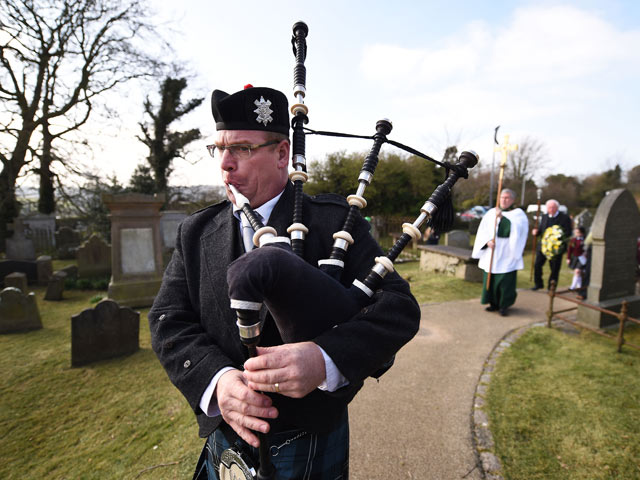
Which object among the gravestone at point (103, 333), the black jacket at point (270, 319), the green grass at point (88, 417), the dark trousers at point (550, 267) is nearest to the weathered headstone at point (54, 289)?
the green grass at point (88, 417)

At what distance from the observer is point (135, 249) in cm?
722

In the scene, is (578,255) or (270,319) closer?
(270,319)

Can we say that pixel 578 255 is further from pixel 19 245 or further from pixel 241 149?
pixel 19 245

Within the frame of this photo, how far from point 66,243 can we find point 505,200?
15674mm

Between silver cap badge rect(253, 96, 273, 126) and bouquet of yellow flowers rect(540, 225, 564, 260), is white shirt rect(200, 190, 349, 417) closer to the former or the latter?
silver cap badge rect(253, 96, 273, 126)

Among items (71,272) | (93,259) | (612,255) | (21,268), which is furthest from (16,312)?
(612,255)

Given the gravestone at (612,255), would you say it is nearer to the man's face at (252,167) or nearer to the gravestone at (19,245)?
the man's face at (252,167)

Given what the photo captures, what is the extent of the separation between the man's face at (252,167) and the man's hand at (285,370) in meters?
0.64

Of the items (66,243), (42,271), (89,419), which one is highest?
(66,243)

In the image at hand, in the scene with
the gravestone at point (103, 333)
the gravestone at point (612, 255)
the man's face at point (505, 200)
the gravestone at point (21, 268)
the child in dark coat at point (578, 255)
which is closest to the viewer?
the gravestone at point (103, 333)

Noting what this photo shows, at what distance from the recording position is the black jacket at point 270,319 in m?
1.12

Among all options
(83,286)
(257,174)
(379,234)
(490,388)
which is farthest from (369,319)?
(379,234)

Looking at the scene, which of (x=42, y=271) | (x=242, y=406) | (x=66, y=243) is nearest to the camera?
(x=242, y=406)

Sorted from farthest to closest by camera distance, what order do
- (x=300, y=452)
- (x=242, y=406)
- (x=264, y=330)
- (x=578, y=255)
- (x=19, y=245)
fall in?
(x=19, y=245) < (x=578, y=255) < (x=300, y=452) < (x=264, y=330) < (x=242, y=406)
